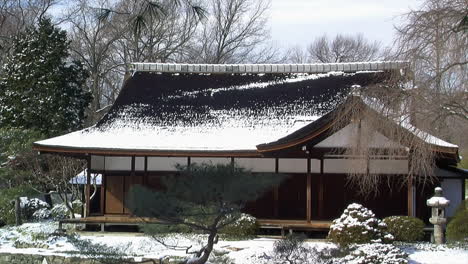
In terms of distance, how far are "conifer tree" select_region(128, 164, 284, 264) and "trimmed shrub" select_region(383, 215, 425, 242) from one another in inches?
357

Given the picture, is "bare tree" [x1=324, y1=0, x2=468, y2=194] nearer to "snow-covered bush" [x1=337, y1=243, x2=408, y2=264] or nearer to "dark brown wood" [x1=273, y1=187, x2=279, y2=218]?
"snow-covered bush" [x1=337, y1=243, x2=408, y2=264]

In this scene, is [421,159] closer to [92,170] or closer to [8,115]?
[92,170]

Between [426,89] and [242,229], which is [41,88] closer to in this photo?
[242,229]

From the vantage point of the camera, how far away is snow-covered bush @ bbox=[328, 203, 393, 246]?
1675cm

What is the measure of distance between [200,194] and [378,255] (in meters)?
6.82

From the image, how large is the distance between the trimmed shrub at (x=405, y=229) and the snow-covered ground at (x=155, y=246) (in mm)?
498

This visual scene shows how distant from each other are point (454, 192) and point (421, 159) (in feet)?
23.5

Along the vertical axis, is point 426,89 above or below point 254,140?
above

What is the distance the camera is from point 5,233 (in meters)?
20.4

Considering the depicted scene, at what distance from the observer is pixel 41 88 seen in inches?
1169

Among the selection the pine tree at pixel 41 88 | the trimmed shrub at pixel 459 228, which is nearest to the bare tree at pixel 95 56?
the pine tree at pixel 41 88

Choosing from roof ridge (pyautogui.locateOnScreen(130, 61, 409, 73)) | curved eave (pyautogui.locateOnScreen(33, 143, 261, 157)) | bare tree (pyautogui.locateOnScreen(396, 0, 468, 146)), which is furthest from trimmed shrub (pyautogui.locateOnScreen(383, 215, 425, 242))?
roof ridge (pyautogui.locateOnScreen(130, 61, 409, 73))

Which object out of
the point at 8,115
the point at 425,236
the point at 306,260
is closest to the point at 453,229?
the point at 425,236

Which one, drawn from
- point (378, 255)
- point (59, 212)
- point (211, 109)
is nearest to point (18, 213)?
point (59, 212)
